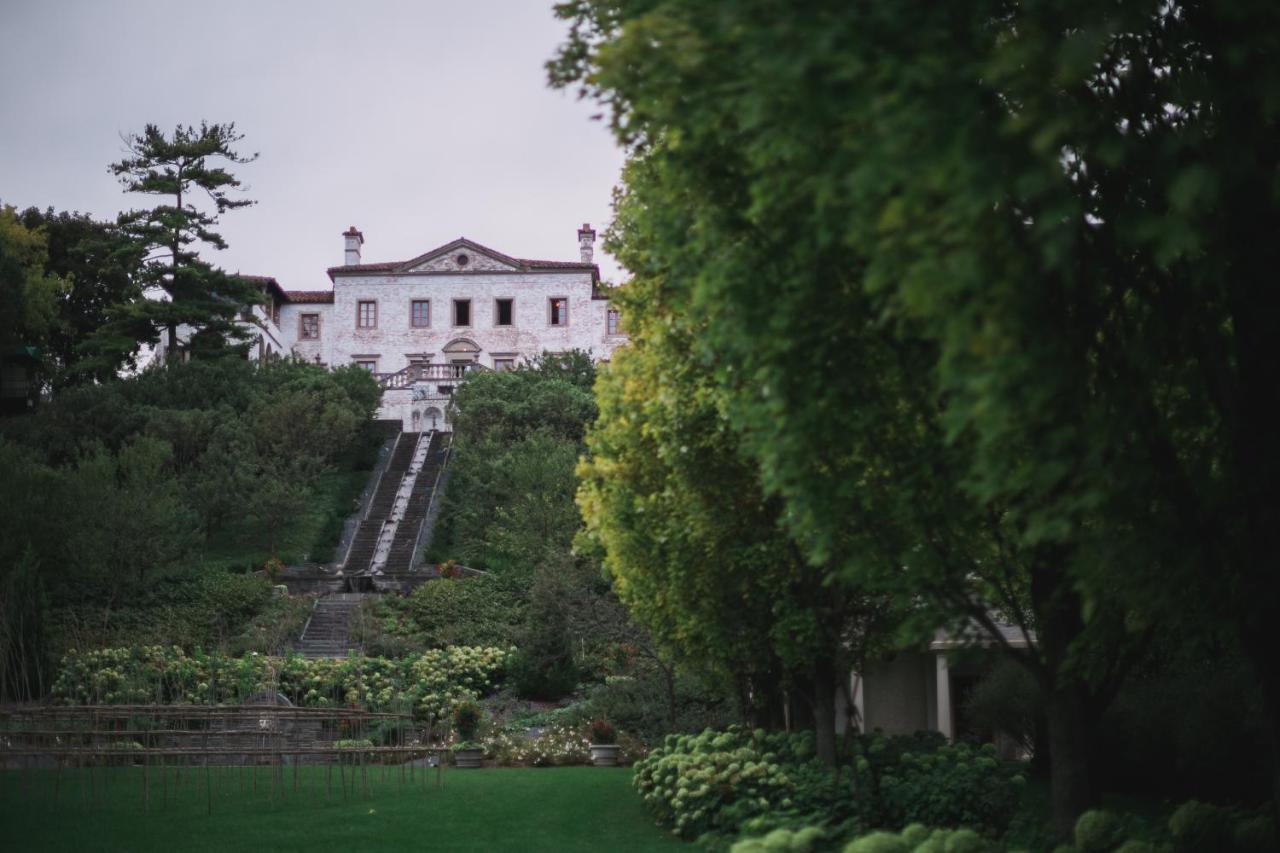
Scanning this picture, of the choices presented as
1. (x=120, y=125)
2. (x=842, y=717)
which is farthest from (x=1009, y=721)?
(x=120, y=125)

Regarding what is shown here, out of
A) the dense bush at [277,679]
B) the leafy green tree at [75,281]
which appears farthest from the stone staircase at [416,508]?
the leafy green tree at [75,281]

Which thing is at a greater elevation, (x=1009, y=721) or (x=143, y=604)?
(x=143, y=604)

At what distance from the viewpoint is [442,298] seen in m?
57.9

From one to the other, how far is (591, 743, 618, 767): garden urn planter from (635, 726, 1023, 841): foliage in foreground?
728 cm

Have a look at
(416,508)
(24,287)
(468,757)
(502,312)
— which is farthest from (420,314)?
(468,757)

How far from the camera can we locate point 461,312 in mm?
58094

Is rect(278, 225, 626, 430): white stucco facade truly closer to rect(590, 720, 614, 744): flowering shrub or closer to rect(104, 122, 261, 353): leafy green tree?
rect(104, 122, 261, 353): leafy green tree

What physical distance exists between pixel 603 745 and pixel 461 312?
39199 millimetres

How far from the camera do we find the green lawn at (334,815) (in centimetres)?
1233

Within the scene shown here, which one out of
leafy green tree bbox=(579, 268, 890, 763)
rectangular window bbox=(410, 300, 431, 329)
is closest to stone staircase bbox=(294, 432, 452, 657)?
rectangular window bbox=(410, 300, 431, 329)

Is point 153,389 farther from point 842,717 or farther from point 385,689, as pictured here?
point 842,717

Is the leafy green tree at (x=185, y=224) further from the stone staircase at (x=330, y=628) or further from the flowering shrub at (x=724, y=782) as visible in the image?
the flowering shrub at (x=724, y=782)

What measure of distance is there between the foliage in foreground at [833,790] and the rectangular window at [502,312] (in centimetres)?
4523

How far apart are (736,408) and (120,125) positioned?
48308mm
